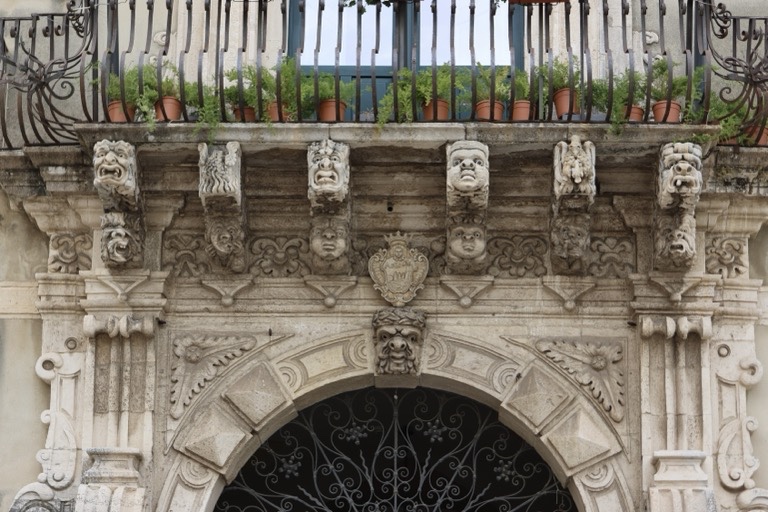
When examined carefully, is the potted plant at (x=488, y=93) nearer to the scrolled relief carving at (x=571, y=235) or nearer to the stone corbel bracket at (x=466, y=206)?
the stone corbel bracket at (x=466, y=206)

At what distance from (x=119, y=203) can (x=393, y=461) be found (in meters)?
1.90

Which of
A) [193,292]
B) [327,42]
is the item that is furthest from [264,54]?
[193,292]

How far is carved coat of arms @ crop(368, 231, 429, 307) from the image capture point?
9.05 m

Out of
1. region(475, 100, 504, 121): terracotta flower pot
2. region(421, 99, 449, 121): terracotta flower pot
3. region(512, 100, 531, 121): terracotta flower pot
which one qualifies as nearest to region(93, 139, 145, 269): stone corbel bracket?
region(421, 99, 449, 121): terracotta flower pot

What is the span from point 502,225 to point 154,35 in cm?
210

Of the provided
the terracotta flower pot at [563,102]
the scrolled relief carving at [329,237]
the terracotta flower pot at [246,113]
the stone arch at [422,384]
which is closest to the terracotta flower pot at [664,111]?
the terracotta flower pot at [563,102]

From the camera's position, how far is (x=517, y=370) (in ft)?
29.4

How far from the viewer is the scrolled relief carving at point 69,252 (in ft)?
30.1

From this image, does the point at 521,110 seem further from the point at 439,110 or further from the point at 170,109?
the point at 170,109

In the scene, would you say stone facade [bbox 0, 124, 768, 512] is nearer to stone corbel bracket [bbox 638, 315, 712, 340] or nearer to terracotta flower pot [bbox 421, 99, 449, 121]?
stone corbel bracket [bbox 638, 315, 712, 340]

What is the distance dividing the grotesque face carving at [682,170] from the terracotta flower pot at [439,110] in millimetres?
1062

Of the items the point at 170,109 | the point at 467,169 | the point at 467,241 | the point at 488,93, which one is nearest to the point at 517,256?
the point at 467,241

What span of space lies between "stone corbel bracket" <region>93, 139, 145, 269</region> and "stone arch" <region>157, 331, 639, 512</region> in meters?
0.77

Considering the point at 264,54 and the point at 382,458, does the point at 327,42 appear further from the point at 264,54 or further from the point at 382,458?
the point at 382,458
